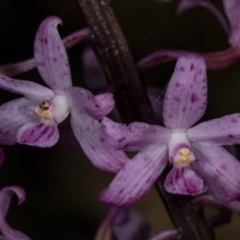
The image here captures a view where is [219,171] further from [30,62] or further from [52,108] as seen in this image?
[30,62]

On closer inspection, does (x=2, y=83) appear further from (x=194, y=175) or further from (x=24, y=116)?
(x=194, y=175)

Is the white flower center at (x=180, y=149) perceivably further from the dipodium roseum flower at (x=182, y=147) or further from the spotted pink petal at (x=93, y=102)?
the spotted pink petal at (x=93, y=102)

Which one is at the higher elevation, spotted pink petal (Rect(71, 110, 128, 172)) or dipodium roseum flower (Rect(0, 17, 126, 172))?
dipodium roseum flower (Rect(0, 17, 126, 172))

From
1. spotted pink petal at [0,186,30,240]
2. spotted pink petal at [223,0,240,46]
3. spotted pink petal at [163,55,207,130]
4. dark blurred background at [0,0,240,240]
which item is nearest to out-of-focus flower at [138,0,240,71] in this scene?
spotted pink petal at [223,0,240,46]

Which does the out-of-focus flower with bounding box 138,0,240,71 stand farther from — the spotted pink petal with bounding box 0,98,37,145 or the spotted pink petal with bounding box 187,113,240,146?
the spotted pink petal with bounding box 0,98,37,145

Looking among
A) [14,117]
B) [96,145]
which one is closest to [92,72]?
[14,117]

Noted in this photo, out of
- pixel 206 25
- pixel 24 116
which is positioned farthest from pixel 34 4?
pixel 24 116
